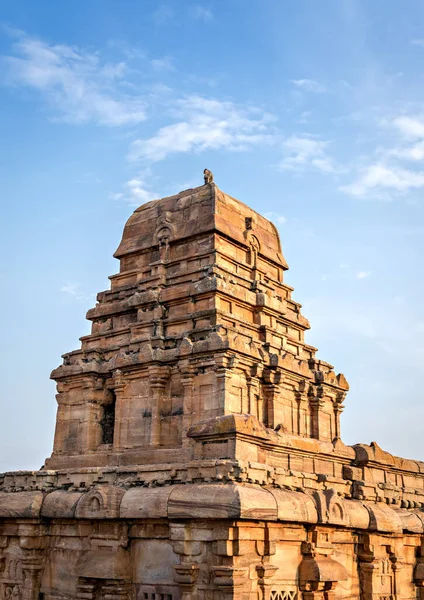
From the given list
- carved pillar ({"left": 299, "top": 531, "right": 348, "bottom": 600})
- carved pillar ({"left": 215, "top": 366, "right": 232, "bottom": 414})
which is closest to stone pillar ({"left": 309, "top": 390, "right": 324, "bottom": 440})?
carved pillar ({"left": 215, "top": 366, "right": 232, "bottom": 414})

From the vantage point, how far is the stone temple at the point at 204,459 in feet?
45.9

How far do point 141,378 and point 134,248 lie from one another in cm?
579

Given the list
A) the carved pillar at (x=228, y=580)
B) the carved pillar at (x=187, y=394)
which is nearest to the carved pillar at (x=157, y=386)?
the carved pillar at (x=187, y=394)

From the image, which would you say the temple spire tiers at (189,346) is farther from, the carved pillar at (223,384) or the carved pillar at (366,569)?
the carved pillar at (366,569)

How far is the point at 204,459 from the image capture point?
14875 millimetres

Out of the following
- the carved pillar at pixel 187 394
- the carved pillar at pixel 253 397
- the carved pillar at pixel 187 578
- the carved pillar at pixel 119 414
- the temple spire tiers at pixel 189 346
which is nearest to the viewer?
the carved pillar at pixel 187 578

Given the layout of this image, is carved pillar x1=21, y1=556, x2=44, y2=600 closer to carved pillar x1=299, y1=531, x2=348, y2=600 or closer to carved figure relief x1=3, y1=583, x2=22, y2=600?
carved figure relief x1=3, y1=583, x2=22, y2=600

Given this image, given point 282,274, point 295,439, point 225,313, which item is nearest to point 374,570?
point 295,439

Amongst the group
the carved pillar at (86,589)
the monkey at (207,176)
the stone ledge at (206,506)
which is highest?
the monkey at (207,176)

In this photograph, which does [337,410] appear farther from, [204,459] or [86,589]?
[86,589]

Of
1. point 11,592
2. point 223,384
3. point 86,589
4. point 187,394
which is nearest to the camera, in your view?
point 86,589

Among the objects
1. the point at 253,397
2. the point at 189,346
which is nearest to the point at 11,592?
the point at 189,346

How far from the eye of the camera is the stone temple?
1399 centimetres

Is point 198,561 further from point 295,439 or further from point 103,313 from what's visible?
point 103,313
